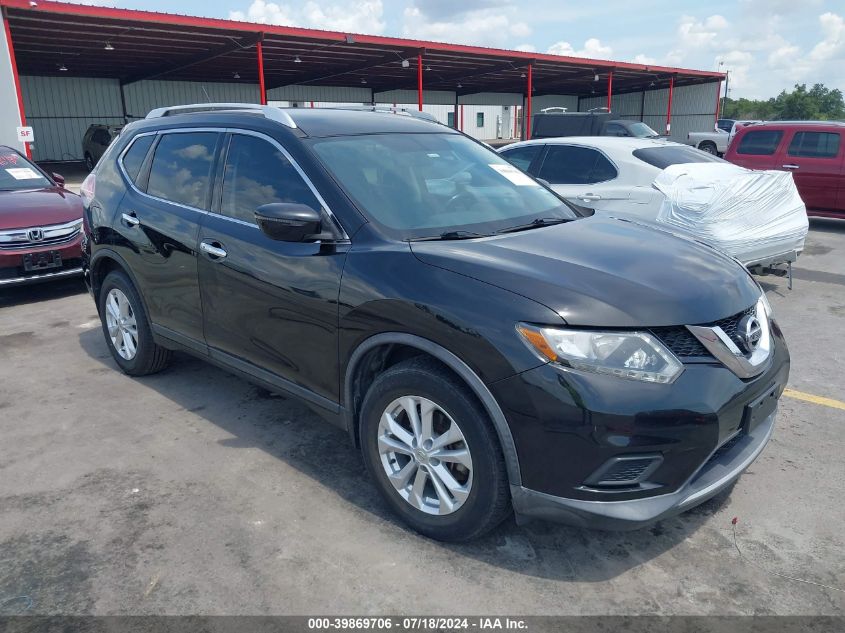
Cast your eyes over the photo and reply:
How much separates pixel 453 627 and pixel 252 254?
2.06 m

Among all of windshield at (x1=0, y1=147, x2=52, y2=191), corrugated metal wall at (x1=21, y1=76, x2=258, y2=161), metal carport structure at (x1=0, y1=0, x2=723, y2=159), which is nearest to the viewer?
windshield at (x1=0, y1=147, x2=52, y2=191)

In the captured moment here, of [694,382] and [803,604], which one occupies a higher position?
[694,382]

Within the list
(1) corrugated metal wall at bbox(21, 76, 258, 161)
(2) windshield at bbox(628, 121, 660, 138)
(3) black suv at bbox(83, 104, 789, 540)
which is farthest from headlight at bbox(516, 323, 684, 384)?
(1) corrugated metal wall at bbox(21, 76, 258, 161)

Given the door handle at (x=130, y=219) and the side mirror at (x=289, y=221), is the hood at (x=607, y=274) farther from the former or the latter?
the door handle at (x=130, y=219)

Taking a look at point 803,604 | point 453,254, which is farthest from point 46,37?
point 803,604

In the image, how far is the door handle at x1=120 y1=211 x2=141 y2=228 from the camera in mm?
4426

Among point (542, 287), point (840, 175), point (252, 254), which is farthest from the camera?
point (840, 175)

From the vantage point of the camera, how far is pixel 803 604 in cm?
252

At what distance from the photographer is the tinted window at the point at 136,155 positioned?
4.59 meters

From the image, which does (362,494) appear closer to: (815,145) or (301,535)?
(301,535)

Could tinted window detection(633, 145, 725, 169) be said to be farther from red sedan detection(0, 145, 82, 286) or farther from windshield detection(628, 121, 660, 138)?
windshield detection(628, 121, 660, 138)

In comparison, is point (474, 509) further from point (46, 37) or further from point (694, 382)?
point (46, 37)

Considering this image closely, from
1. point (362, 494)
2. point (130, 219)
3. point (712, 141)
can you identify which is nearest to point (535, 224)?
Result: point (362, 494)

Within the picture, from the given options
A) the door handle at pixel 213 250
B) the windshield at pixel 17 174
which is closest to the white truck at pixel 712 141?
the windshield at pixel 17 174
